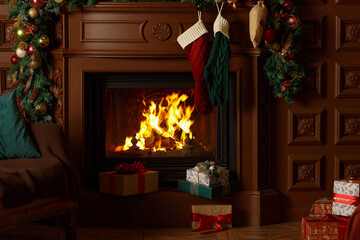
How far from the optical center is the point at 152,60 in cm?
362

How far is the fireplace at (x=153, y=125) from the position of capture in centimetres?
374

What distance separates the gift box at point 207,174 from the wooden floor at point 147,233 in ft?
1.19

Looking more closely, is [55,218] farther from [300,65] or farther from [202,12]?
[300,65]

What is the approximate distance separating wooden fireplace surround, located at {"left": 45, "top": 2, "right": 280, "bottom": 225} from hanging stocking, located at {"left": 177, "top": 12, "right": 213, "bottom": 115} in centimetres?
10

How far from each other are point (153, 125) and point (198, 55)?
29.3 inches

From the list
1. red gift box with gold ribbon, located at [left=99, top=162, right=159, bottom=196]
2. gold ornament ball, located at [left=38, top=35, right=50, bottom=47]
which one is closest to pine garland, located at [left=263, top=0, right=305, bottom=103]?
red gift box with gold ribbon, located at [left=99, top=162, right=159, bottom=196]

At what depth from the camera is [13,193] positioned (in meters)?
2.64

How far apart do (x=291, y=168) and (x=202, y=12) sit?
1.36 metres

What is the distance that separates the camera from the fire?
3.93 meters

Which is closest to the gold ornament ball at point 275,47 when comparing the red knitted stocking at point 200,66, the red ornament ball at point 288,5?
the red ornament ball at point 288,5

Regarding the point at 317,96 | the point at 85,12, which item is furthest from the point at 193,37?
the point at 317,96

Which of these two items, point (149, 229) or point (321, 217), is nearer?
point (321, 217)

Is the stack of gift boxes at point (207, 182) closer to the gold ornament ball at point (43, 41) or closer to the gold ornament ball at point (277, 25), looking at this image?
the gold ornament ball at point (277, 25)

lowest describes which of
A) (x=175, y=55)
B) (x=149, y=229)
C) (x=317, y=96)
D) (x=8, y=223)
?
(x=149, y=229)
